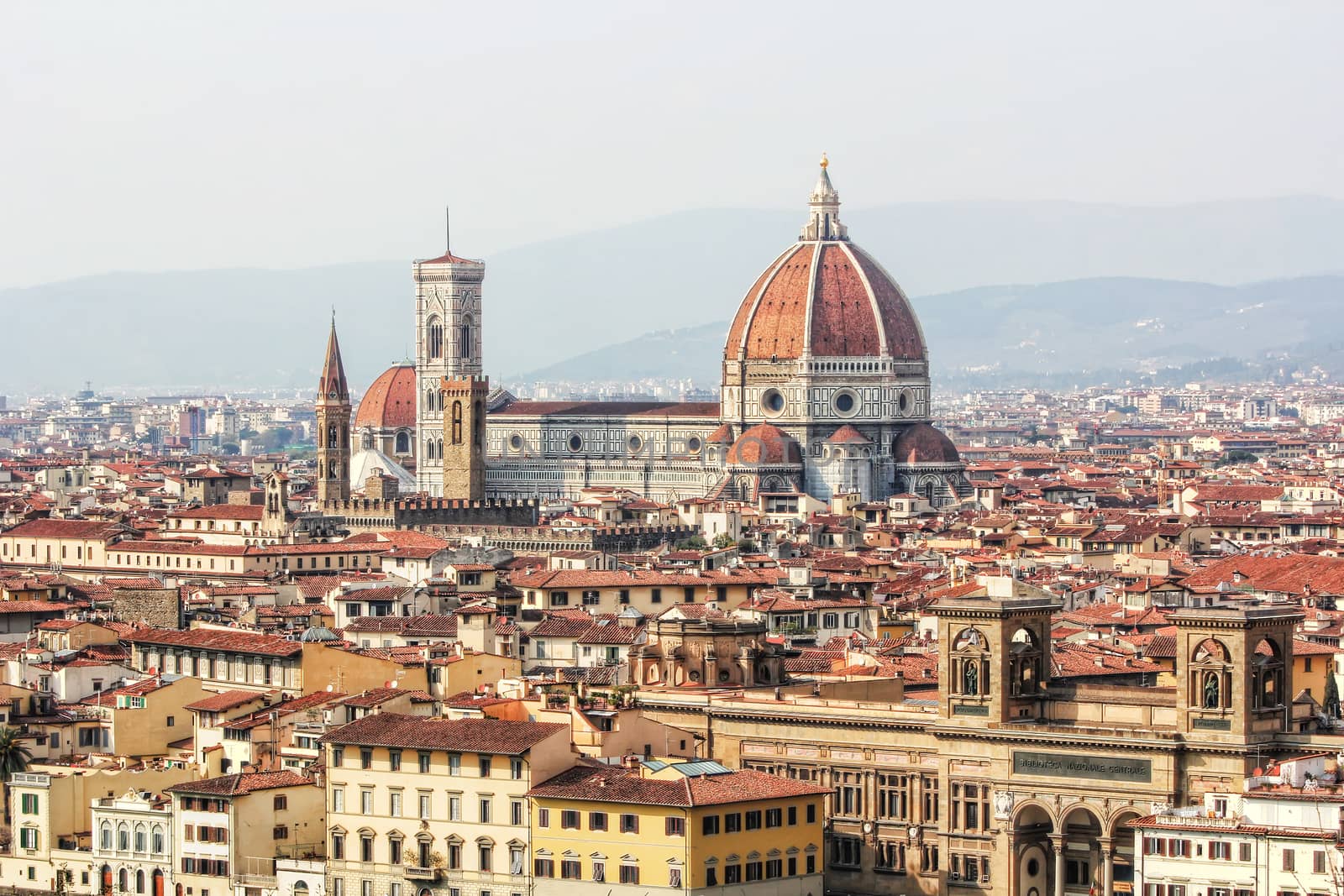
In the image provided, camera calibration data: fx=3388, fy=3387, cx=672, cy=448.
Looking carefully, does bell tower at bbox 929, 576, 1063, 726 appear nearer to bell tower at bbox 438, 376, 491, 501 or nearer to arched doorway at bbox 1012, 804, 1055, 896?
arched doorway at bbox 1012, 804, 1055, 896

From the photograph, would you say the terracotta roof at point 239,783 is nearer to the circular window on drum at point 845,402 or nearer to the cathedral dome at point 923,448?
the cathedral dome at point 923,448

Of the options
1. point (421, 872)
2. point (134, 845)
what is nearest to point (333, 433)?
point (134, 845)

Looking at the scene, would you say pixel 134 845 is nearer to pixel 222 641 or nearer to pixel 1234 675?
pixel 222 641

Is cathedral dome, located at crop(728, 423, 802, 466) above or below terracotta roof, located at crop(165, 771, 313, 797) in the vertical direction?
above

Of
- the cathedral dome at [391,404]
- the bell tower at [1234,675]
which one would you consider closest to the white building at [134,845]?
the bell tower at [1234,675]

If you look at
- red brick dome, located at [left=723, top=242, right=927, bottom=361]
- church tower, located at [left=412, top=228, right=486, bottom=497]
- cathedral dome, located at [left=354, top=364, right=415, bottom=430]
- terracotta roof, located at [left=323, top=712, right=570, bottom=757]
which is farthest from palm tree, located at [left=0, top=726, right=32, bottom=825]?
cathedral dome, located at [left=354, top=364, right=415, bottom=430]

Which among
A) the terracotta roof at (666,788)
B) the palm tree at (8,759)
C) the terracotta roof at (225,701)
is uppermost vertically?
the terracotta roof at (225,701)
